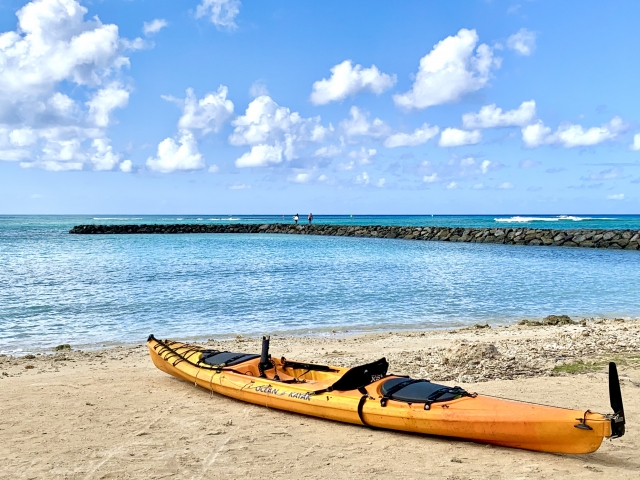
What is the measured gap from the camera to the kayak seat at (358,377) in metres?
7.13

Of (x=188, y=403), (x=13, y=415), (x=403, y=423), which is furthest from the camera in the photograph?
(x=188, y=403)

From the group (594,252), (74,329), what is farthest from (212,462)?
(594,252)

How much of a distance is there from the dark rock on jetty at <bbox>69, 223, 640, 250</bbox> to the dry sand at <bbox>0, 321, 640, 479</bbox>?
3346cm

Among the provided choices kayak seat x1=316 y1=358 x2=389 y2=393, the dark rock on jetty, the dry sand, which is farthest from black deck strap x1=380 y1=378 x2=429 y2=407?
the dark rock on jetty

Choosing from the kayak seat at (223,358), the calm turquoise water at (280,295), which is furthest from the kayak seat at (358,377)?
the calm turquoise water at (280,295)

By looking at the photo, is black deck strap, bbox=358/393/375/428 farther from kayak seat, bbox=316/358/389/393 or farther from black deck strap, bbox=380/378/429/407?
kayak seat, bbox=316/358/389/393

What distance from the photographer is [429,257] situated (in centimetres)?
3331

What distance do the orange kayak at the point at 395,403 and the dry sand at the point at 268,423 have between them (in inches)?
6.8

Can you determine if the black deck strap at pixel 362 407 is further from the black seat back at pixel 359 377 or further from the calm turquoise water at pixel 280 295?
the calm turquoise water at pixel 280 295

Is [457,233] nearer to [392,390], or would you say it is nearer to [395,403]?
[392,390]

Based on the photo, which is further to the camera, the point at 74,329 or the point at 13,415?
the point at 74,329

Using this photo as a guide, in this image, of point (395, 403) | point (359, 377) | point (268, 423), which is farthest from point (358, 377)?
point (268, 423)

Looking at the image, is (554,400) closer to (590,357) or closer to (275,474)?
(590,357)

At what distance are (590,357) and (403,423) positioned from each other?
4906 millimetres
